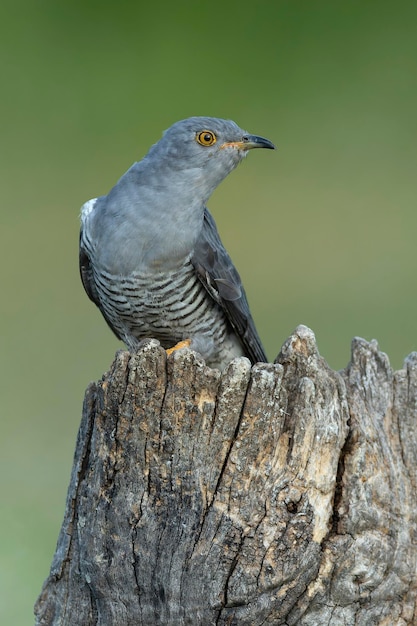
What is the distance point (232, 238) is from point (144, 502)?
12.7ft

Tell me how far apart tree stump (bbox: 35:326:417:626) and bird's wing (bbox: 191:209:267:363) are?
660 millimetres

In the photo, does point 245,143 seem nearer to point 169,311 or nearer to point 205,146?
point 205,146

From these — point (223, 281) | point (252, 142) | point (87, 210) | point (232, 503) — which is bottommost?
point (232, 503)

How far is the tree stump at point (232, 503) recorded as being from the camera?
176 cm

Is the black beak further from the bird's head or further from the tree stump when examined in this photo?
the tree stump

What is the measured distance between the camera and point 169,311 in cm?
249

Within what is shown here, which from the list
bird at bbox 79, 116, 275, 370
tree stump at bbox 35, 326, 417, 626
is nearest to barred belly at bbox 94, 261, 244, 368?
bird at bbox 79, 116, 275, 370

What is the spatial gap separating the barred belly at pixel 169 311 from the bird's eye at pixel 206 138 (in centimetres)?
34

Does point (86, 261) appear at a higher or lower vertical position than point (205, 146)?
lower

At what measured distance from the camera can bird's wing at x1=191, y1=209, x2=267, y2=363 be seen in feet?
8.14

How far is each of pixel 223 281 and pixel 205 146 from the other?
40 cm

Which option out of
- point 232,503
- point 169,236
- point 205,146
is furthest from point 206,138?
point 232,503

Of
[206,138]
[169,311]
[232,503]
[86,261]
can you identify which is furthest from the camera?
[86,261]

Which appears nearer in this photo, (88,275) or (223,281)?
(223,281)
